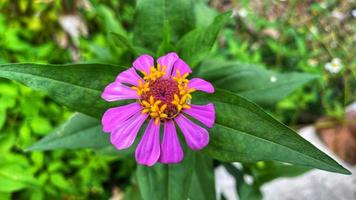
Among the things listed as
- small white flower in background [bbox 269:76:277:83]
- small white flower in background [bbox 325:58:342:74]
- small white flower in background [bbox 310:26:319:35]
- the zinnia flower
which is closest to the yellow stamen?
the zinnia flower

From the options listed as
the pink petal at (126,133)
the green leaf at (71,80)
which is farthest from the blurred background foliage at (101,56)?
the pink petal at (126,133)

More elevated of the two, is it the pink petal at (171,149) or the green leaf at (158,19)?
the green leaf at (158,19)

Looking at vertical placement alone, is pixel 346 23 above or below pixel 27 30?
above

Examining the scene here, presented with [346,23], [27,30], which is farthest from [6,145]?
[346,23]

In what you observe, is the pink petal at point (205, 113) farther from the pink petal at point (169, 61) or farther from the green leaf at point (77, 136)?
the green leaf at point (77, 136)

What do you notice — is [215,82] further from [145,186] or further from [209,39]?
[145,186]
